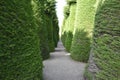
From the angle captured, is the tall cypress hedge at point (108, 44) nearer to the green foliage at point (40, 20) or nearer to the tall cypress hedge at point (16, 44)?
the tall cypress hedge at point (16, 44)

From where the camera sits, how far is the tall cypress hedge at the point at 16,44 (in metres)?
3.70

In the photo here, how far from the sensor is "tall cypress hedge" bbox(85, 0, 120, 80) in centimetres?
400

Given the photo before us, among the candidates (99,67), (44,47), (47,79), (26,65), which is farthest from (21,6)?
(44,47)

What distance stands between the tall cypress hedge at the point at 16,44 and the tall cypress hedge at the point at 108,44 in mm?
1805

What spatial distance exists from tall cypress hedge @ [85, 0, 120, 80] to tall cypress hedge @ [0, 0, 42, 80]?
1.80 meters

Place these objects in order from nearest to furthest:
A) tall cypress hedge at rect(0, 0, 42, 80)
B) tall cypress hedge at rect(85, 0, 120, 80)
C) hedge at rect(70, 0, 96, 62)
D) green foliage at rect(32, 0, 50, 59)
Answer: tall cypress hedge at rect(0, 0, 42, 80)
tall cypress hedge at rect(85, 0, 120, 80)
green foliage at rect(32, 0, 50, 59)
hedge at rect(70, 0, 96, 62)

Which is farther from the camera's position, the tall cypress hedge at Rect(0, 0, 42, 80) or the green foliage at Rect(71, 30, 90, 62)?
the green foliage at Rect(71, 30, 90, 62)

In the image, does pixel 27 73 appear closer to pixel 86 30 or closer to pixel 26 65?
pixel 26 65

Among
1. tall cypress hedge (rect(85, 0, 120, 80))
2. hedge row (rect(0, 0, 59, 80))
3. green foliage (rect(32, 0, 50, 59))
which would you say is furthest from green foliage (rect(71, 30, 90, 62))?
hedge row (rect(0, 0, 59, 80))

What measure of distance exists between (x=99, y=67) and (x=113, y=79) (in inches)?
27.2

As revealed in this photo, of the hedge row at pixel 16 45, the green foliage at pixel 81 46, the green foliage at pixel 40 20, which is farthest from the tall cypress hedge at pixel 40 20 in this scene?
the hedge row at pixel 16 45

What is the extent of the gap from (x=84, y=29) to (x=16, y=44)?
21.2 ft

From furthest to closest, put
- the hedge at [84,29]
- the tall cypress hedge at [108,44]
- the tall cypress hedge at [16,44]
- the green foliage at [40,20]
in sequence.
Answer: the hedge at [84,29] < the green foliage at [40,20] < the tall cypress hedge at [108,44] < the tall cypress hedge at [16,44]

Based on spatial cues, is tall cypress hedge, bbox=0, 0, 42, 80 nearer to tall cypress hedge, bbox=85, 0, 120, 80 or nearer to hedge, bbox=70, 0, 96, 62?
tall cypress hedge, bbox=85, 0, 120, 80
